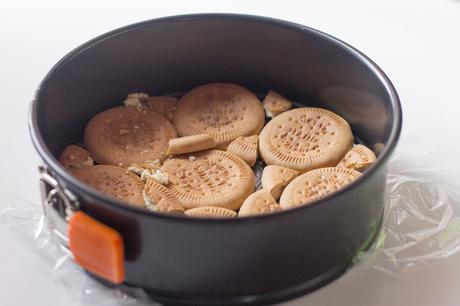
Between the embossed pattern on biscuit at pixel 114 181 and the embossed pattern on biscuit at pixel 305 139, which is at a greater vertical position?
the embossed pattern on biscuit at pixel 305 139

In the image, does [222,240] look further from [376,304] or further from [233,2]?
[233,2]

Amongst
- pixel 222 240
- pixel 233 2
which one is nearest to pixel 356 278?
pixel 222 240

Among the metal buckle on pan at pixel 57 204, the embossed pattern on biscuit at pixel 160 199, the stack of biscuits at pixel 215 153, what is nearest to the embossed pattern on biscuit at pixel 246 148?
the stack of biscuits at pixel 215 153

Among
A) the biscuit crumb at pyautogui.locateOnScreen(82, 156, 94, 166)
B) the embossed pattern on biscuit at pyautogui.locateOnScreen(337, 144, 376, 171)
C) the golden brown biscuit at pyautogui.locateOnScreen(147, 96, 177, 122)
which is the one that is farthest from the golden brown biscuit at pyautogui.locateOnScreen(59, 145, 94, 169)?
the embossed pattern on biscuit at pyautogui.locateOnScreen(337, 144, 376, 171)

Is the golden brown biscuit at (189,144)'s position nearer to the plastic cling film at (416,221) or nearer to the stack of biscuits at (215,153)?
the stack of biscuits at (215,153)

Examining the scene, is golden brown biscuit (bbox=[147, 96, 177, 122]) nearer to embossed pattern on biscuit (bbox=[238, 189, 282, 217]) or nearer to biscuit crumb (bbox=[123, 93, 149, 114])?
biscuit crumb (bbox=[123, 93, 149, 114])

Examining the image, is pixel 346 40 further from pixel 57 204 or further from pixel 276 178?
pixel 57 204
